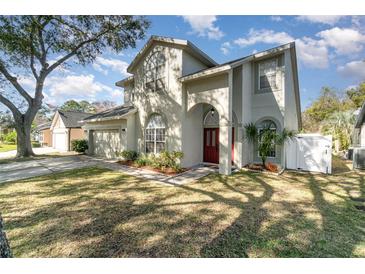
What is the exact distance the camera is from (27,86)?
652 inches

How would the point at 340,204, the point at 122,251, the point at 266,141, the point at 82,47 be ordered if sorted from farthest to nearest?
the point at 82,47, the point at 266,141, the point at 340,204, the point at 122,251

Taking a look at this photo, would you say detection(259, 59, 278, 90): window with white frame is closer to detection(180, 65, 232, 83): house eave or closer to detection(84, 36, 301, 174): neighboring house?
detection(84, 36, 301, 174): neighboring house

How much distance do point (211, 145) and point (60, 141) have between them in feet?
77.9

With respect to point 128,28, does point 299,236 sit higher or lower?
lower

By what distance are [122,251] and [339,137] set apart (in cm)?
2258

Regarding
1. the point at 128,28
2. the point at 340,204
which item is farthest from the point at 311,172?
the point at 128,28

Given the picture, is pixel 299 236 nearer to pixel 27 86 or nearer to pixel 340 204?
pixel 340 204

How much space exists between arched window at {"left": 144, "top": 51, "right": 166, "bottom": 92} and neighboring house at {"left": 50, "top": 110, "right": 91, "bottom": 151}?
1554 cm

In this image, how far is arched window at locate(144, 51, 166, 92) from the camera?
A: 11.0 metres

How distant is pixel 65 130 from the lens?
931 inches

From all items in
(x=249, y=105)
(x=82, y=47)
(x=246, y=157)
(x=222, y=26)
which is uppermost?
(x=82, y=47)

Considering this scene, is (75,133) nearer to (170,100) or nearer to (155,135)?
(155,135)

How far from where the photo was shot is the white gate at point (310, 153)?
926 cm

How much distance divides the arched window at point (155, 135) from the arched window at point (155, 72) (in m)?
1.95
